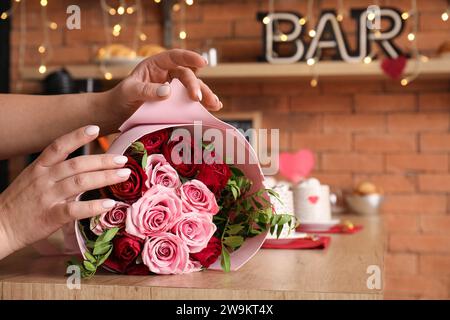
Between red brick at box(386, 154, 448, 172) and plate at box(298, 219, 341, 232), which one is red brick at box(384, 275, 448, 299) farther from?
plate at box(298, 219, 341, 232)

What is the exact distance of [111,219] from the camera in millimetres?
868

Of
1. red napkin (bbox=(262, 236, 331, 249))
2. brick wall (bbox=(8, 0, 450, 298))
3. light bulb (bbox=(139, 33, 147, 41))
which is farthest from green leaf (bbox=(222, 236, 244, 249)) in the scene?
light bulb (bbox=(139, 33, 147, 41))

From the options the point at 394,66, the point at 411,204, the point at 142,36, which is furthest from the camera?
the point at 142,36

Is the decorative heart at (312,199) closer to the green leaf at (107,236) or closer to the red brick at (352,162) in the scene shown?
the green leaf at (107,236)

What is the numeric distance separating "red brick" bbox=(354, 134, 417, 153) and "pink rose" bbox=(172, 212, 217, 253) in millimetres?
2180

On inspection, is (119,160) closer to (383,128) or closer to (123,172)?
(123,172)

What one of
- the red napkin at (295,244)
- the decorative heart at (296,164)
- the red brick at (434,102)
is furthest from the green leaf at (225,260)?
the red brick at (434,102)

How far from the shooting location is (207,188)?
91cm

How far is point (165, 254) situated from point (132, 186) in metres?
0.11

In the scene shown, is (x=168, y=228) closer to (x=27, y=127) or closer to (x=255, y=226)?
(x=255, y=226)

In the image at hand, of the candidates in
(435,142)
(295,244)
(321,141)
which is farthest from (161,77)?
(435,142)

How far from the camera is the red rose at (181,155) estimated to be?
914mm

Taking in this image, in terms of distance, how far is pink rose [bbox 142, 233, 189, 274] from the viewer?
88 cm

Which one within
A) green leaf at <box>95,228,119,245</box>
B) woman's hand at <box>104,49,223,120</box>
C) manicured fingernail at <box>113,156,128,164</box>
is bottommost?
green leaf at <box>95,228,119,245</box>
